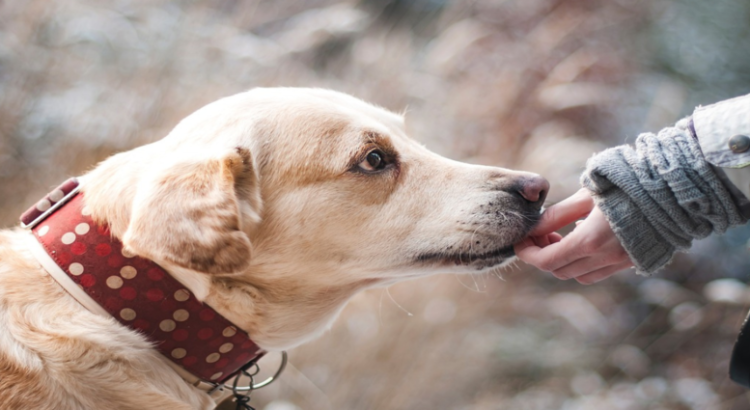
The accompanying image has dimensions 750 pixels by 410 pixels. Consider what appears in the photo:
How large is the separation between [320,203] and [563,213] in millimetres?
828

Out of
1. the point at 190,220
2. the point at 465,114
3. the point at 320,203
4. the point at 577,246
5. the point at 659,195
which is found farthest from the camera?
the point at 465,114

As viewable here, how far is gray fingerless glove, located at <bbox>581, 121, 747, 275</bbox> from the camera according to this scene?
167 cm

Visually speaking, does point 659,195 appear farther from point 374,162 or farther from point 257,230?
point 257,230

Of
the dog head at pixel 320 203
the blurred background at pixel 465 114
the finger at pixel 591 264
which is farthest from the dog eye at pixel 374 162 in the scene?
the blurred background at pixel 465 114

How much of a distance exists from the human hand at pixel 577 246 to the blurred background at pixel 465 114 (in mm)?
1292

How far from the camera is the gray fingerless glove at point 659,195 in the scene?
65.7 inches

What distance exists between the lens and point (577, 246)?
1.84m

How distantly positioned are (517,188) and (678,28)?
3.51m

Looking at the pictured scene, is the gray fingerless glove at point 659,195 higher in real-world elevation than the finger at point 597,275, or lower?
higher

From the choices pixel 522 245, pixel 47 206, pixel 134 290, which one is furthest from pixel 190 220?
pixel 522 245

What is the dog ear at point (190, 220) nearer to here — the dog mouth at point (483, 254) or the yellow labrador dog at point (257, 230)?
the yellow labrador dog at point (257, 230)

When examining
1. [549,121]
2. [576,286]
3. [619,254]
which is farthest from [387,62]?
[619,254]

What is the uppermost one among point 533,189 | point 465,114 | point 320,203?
point 320,203

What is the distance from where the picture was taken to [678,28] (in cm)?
463
